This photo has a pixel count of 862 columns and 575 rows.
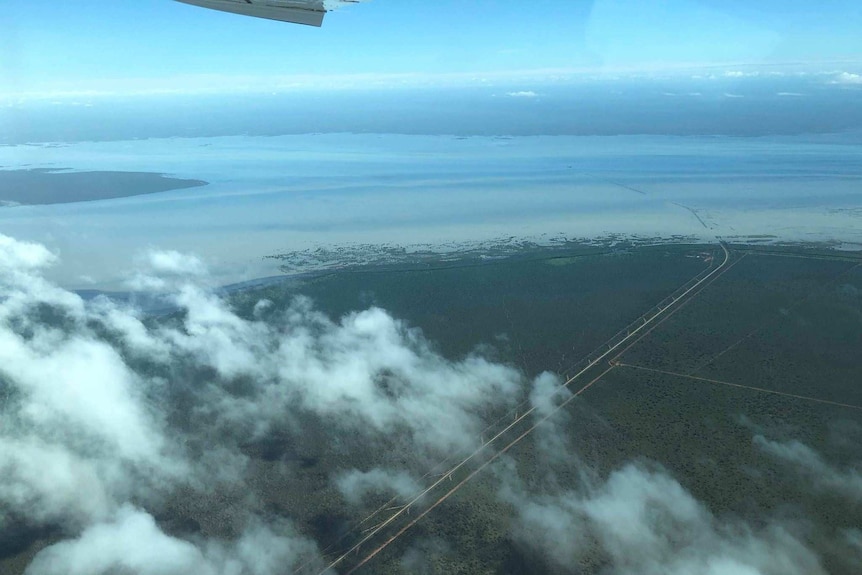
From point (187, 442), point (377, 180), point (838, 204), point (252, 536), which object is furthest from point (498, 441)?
point (377, 180)

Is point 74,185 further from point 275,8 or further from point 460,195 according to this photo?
point 275,8

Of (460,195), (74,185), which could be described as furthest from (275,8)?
(74,185)

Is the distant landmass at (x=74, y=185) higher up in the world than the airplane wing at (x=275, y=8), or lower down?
lower down

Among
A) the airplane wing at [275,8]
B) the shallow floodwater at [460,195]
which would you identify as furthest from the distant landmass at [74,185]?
the airplane wing at [275,8]

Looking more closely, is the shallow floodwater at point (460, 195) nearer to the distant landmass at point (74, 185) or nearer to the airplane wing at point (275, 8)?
the distant landmass at point (74, 185)

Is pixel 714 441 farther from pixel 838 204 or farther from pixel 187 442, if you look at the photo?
pixel 838 204
